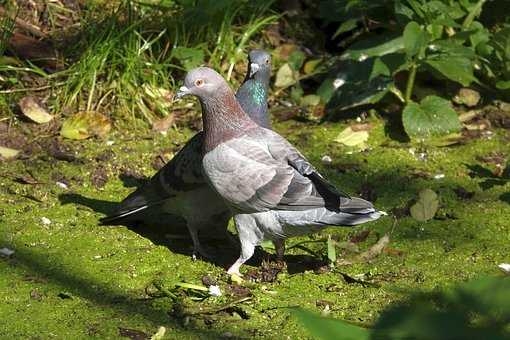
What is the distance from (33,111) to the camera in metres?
5.86

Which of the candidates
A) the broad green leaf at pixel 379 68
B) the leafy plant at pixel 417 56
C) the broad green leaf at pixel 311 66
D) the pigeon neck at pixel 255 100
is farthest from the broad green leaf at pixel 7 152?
the broad green leaf at pixel 379 68

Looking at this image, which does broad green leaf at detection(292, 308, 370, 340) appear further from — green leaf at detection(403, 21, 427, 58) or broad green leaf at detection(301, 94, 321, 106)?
broad green leaf at detection(301, 94, 321, 106)

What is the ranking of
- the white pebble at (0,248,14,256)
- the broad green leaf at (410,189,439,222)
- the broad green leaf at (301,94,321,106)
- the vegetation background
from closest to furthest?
the vegetation background, the white pebble at (0,248,14,256), the broad green leaf at (410,189,439,222), the broad green leaf at (301,94,321,106)

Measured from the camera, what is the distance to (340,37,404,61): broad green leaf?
589 centimetres

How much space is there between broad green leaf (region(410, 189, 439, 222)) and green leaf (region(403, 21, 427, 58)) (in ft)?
3.22

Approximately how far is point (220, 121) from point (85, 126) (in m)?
1.86

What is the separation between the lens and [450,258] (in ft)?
14.3

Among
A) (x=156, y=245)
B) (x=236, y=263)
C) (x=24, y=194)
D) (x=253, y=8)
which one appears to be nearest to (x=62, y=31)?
(x=253, y=8)

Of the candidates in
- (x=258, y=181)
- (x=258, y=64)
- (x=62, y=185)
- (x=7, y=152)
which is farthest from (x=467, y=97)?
(x=7, y=152)

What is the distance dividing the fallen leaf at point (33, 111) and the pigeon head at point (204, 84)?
6.39 ft

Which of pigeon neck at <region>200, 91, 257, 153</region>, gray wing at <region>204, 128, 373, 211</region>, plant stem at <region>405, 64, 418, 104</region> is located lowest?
plant stem at <region>405, 64, 418, 104</region>

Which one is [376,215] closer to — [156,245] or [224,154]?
[224,154]

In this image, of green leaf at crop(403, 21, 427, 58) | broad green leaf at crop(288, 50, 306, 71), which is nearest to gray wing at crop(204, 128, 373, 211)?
green leaf at crop(403, 21, 427, 58)

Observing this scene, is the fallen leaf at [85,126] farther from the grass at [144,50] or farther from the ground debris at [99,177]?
the ground debris at [99,177]
